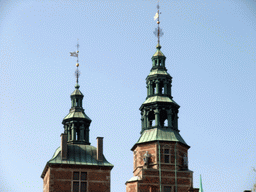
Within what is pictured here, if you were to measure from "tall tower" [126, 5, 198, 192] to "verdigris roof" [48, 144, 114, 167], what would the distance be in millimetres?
4724

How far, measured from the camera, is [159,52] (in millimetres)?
87125

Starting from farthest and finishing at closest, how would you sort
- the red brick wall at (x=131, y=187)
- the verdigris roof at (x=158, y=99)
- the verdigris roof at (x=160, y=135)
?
the verdigris roof at (x=158, y=99)
the verdigris roof at (x=160, y=135)
the red brick wall at (x=131, y=187)

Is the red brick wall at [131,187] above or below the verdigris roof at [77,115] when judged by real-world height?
below

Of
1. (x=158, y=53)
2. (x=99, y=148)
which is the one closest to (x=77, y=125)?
(x=99, y=148)

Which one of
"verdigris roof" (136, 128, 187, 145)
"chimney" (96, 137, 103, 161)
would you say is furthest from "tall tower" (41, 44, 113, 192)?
"verdigris roof" (136, 128, 187, 145)

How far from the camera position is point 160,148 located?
79000 mm

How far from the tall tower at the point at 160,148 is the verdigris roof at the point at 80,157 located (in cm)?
472

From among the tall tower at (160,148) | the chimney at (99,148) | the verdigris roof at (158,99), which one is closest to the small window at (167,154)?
the tall tower at (160,148)

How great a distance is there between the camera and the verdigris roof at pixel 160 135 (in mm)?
79475

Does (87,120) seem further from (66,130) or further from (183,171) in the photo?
(183,171)

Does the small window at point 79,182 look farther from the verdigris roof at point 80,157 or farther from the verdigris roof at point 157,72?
the verdigris roof at point 157,72

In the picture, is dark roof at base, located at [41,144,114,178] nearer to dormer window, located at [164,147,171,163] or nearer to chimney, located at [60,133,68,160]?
chimney, located at [60,133,68,160]

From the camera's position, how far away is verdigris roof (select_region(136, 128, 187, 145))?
261 ft

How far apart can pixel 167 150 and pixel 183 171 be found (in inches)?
119
